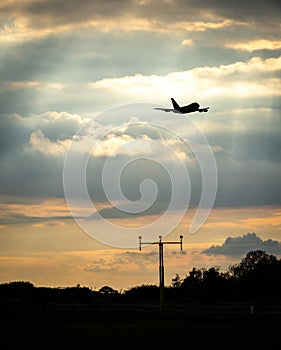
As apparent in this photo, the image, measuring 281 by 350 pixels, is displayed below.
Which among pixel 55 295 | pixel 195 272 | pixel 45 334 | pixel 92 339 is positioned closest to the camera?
pixel 92 339

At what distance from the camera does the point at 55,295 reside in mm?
129375

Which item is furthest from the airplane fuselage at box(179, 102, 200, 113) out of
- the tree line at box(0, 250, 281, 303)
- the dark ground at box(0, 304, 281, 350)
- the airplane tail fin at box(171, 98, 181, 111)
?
the tree line at box(0, 250, 281, 303)

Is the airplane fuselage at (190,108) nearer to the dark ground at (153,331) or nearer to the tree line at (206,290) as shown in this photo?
the dark ground at (153,331)

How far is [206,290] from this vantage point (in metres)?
151

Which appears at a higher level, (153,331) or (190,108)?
(190,108)

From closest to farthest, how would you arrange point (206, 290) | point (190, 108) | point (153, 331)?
point (153, 331) → point (190, 108) → point (206, 290)

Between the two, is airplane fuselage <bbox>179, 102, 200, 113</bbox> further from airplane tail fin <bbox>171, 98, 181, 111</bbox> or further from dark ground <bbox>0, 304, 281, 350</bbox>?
dark ground <bbox>0, 304, 281, 350</bbox>

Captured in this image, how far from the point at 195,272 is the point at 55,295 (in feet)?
174

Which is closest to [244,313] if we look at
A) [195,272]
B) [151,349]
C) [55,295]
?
[151,349]

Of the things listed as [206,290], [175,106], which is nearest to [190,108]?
[175,106]

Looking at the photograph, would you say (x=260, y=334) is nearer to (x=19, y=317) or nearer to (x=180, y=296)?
(x=19, y=317)

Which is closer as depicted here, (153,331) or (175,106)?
(153,331)

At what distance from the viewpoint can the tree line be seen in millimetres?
128375

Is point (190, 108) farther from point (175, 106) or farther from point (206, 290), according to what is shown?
point (206, 290)
